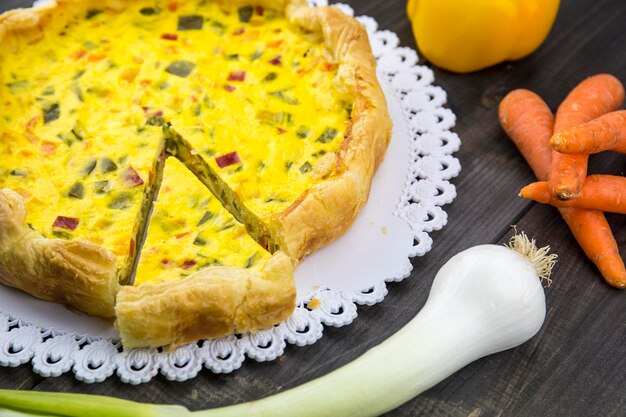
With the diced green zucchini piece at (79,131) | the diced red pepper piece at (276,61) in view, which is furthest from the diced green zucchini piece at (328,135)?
the diced green zucchini piece at (79,131)

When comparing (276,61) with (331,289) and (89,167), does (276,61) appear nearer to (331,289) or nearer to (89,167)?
(89,167)

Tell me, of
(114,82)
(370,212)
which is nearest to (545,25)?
(370,212)

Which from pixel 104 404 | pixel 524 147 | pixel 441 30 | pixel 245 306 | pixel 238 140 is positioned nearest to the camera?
pixel 104 404

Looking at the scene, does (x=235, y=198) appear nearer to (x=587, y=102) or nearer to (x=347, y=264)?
(x=347, y=264)

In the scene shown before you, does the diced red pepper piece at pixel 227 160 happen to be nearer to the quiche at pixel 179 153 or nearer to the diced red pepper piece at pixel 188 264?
the quiche at pixel 179 153

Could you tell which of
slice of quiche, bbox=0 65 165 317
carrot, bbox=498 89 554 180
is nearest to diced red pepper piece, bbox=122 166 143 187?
slice of quiche, bbox=0 65 165 317

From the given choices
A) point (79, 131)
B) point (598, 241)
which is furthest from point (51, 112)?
point (598, 241)
